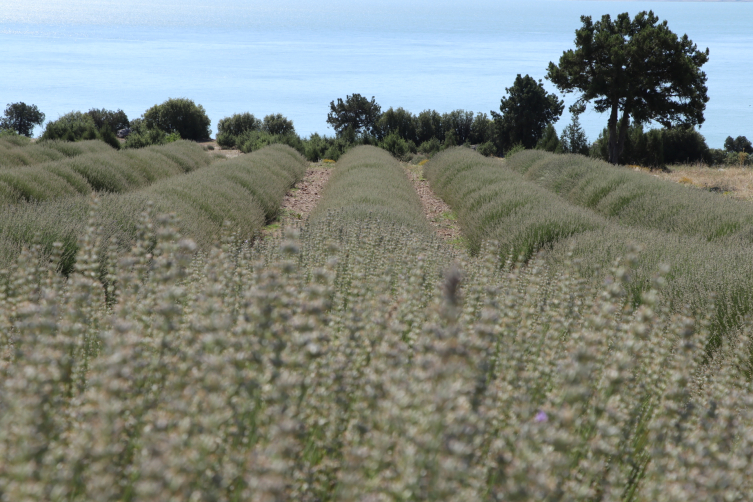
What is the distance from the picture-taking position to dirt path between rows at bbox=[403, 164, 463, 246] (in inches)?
411

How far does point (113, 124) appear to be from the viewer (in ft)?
163

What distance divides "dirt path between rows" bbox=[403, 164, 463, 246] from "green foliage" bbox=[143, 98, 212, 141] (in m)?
31.9

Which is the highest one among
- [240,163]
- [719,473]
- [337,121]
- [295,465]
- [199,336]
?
[337,121]

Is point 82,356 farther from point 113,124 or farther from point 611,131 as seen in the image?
point 113,124

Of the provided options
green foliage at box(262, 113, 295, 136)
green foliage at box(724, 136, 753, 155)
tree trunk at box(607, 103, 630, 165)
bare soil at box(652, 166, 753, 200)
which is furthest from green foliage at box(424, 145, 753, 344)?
green foliage at box(724, 136, 753, 155)

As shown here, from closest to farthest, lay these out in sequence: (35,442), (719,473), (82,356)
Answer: (35,442) < (719,473) < (82,356)

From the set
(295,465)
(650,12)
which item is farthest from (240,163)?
(650,12)

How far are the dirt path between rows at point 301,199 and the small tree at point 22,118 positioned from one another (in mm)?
55682

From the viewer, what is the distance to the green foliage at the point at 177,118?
4450 centimetres

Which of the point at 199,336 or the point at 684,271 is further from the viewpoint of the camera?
the point at 684,271

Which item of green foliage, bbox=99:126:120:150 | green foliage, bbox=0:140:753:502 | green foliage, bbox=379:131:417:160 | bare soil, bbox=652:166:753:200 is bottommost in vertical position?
green foliage, bbox=0:140:753:502

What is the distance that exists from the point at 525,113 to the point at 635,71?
1551cm

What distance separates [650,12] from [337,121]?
27.5 m

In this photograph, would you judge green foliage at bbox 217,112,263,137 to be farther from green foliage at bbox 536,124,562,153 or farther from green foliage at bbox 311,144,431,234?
green foliage at bbox 311,144,431,234
